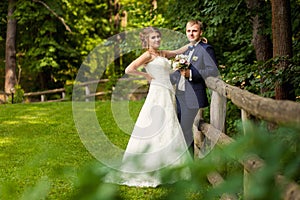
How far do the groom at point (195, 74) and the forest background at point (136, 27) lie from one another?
36 cm

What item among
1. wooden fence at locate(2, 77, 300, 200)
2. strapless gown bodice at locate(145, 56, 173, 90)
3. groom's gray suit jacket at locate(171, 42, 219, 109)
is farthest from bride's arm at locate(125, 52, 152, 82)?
wooden fence at locate(2, 77, 300, 200)

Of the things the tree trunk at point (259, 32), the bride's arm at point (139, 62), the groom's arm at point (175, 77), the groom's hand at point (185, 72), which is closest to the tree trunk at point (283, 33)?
the groom's hand at point (185, 72)

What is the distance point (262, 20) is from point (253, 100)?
5744 mm

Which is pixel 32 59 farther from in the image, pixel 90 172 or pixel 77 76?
pixel 90 172

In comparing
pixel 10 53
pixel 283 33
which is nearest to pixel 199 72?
pixel 283 33


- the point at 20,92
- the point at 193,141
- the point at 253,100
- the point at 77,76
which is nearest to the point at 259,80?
the point at 193,141

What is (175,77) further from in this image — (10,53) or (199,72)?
(10,53)

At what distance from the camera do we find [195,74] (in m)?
5.40

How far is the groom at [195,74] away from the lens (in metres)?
5.36

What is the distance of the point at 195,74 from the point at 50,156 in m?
4.50

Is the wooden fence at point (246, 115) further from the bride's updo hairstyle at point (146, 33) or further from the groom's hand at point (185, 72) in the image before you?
the bride's updo hairstyle at point (146, 33)

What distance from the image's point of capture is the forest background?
5.67 meters

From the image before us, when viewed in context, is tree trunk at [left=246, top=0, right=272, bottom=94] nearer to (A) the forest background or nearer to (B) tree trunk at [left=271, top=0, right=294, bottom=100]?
(A) the forest background

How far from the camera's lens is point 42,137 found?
973 centimetres
